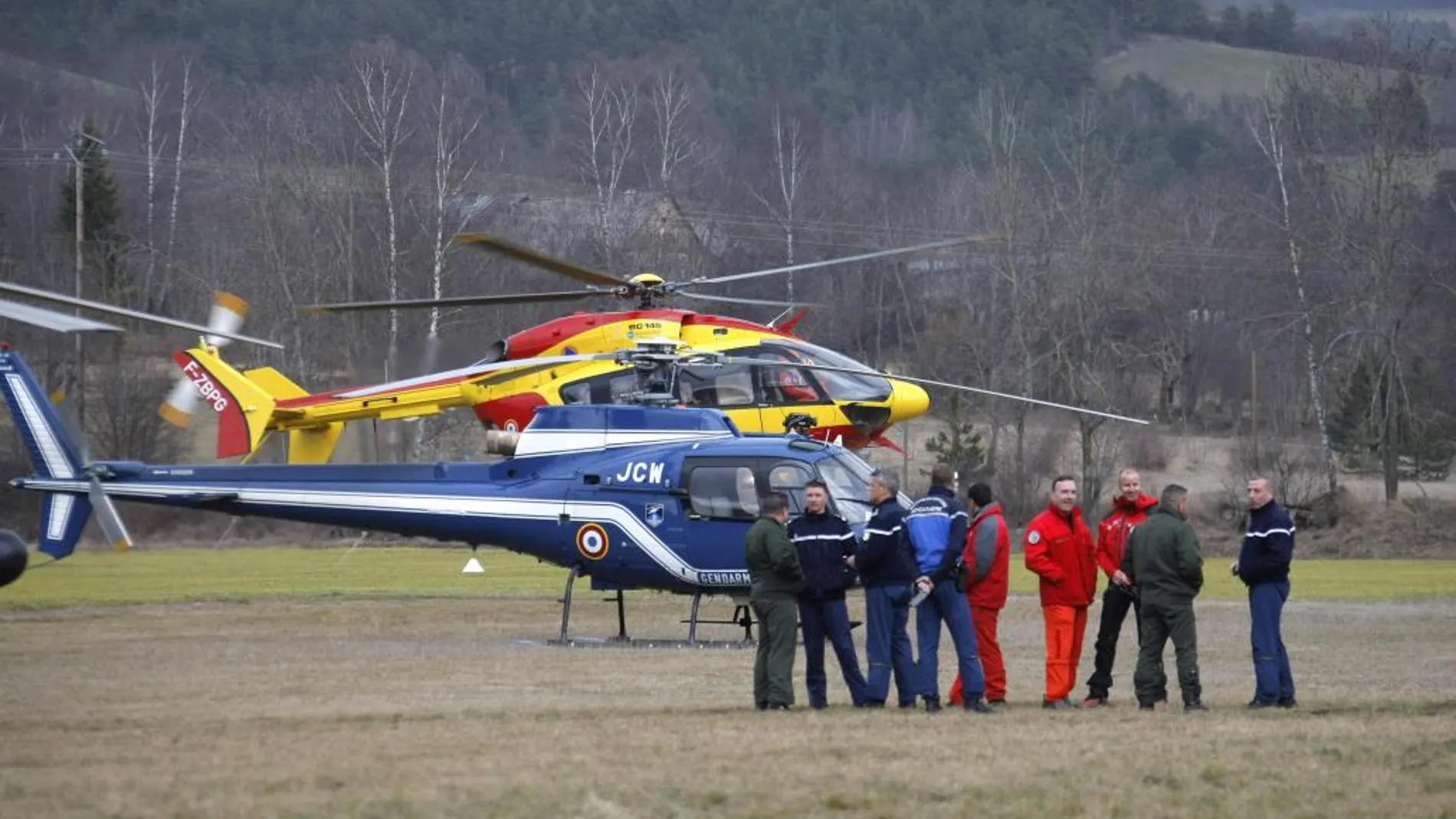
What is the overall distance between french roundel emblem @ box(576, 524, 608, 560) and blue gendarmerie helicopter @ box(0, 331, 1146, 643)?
2 centimetres

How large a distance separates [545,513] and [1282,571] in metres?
8.36

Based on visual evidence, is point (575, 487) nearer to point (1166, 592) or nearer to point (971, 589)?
point (971, 589)

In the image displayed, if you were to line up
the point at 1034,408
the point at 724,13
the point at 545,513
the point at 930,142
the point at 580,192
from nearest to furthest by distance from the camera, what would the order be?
the point at 545,513
the point at 1034,408
the point at 580,192
the point at 930,142
the point at 724,13

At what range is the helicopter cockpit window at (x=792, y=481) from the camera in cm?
1995

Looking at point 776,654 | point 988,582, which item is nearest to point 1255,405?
point 988,582

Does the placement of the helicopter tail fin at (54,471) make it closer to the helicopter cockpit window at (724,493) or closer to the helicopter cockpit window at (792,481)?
the helicopter cockpit window at (724,493)

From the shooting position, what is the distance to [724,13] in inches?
6196

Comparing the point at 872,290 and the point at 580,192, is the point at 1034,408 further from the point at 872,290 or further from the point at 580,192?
the point at 580,192

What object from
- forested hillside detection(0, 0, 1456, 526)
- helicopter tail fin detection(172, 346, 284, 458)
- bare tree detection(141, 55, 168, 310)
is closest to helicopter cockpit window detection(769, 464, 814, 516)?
forested hillside detection(0, 0, 1456, 526)

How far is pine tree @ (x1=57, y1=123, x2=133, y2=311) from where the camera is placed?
59.3 m

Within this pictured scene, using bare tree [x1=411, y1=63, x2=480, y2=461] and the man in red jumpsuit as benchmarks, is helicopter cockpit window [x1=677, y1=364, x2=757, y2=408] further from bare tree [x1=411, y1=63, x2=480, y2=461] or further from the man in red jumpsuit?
bare tree [x1=411, y1=63, x2=480, y2=461]

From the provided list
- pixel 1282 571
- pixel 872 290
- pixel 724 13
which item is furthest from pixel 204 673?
pixel 724 13

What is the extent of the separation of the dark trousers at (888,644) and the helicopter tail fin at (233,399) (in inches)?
470

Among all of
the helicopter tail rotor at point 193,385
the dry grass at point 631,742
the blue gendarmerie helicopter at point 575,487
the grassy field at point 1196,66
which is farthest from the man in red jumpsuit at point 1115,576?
the grassy field at point 1196,66
